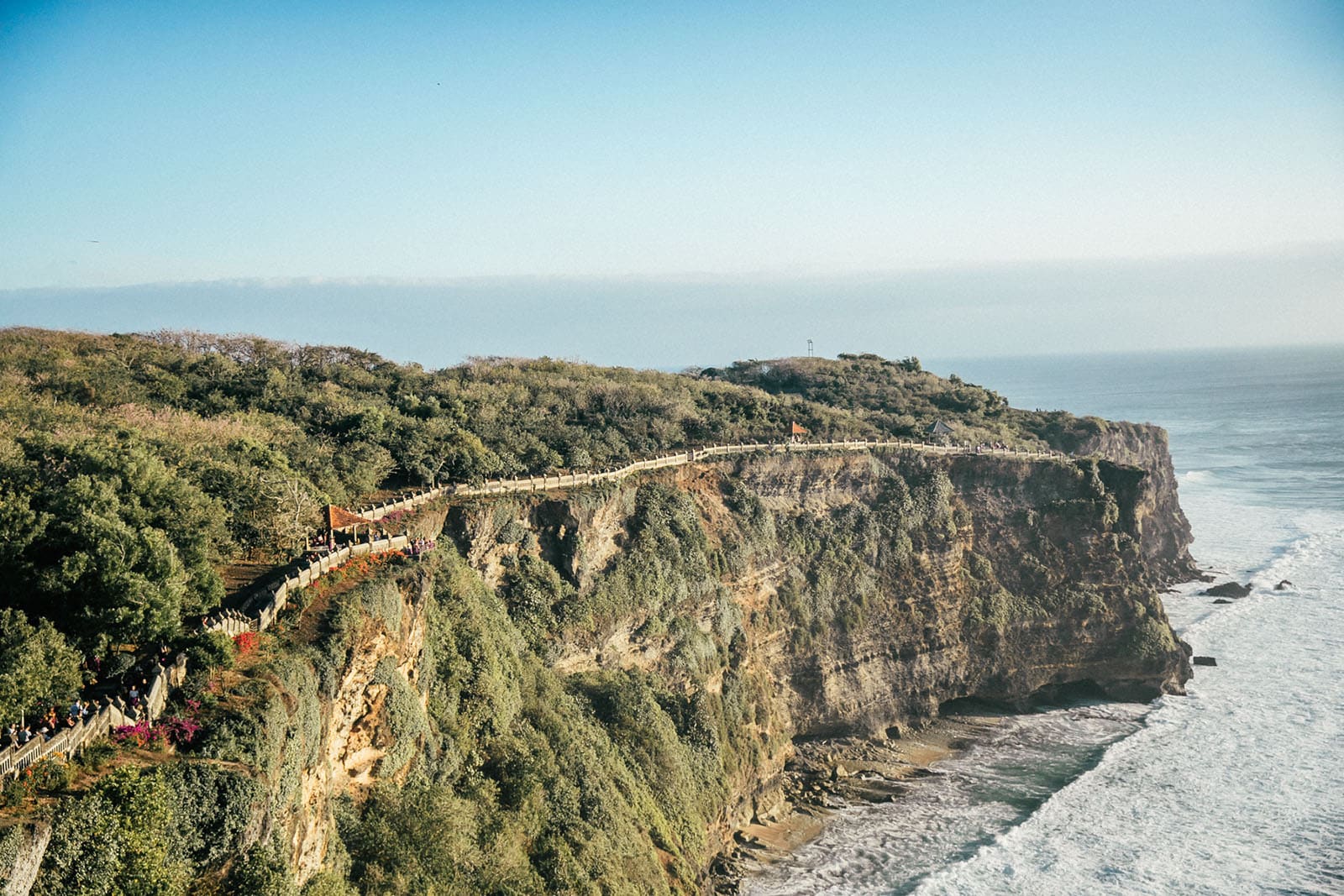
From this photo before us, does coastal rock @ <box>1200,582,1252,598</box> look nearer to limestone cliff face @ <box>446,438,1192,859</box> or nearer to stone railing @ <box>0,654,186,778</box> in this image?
limestone cliff face @ <box>446,438,1192,859</box>

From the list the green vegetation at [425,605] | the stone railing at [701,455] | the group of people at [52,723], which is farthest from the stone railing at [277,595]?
the stone railing at [701,455]

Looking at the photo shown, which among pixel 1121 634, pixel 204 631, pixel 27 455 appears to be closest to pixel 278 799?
pixel 204 631

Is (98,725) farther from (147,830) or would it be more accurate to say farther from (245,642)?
(245,642)

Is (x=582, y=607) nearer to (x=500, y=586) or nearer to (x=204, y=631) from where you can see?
(x=500, y=586)

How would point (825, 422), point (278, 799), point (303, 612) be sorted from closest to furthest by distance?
point (278, 799) < point (303, 612) < point (825, 422)

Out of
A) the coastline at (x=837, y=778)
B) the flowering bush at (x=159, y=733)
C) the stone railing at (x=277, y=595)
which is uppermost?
the stone railing at (x=277, y=595)

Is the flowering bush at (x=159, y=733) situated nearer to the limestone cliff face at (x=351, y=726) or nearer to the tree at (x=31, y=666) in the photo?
the tree at (x=31, y=666)
